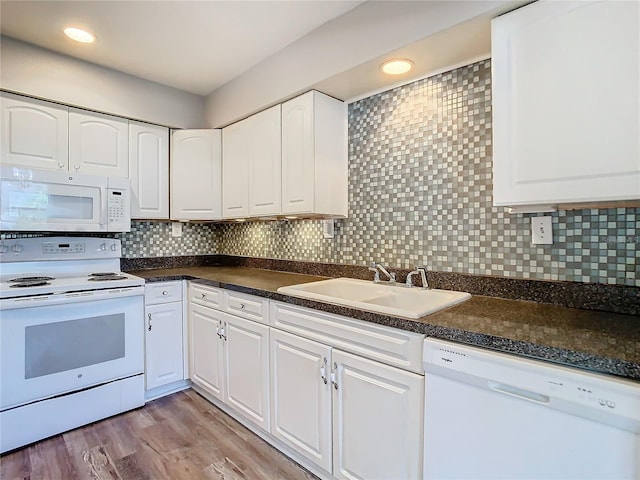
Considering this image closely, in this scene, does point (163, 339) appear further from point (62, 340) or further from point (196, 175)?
point (196, 175)

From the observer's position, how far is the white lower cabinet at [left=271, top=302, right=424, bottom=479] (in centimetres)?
124

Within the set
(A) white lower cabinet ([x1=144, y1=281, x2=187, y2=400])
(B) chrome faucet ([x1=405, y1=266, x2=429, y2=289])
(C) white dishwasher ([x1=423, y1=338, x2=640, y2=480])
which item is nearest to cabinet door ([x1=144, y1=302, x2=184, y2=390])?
A: (A) white lower cabinet ([x1=144, y1=281, x2=187, y2=400])

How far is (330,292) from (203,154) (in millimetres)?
1633

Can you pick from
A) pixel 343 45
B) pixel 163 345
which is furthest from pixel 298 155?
pixel 163 345

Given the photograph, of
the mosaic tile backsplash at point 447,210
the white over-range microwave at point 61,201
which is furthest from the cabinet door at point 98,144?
the mosaic tile backsplash at point 447,210

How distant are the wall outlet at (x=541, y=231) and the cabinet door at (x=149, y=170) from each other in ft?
8.19

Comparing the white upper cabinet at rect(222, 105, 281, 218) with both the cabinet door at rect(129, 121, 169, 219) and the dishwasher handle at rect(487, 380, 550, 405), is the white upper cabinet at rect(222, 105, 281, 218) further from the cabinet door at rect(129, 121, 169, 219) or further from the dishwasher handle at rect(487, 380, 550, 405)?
the dishwasher handle at rect(487, 380, 550, 405)

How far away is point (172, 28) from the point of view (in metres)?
1.93

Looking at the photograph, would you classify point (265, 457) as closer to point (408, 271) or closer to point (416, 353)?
point (416, 353)

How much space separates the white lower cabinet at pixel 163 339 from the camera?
2311mm

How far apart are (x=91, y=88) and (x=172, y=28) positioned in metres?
0.84

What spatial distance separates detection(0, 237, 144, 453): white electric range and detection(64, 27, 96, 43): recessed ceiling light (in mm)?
1279

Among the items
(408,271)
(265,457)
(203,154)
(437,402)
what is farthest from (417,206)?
(203,154)

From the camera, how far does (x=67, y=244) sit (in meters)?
2.37
